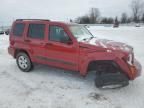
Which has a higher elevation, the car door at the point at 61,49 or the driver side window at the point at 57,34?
the driver side window at the point at 57,34

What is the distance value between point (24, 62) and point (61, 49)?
71.9 inches

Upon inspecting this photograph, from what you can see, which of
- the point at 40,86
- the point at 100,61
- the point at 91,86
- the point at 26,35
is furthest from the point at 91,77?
the point at 26,35

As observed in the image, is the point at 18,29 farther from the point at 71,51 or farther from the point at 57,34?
the point at 71,51

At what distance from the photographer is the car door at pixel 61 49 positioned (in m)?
5.74

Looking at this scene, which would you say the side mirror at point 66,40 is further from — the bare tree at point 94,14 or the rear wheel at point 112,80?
the bare tree at point 94,14

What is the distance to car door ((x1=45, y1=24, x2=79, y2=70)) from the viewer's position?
574 cm

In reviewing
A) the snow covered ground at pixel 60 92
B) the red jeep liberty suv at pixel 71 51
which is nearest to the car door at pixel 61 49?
the red jeep liberty suv at pixel 71 51

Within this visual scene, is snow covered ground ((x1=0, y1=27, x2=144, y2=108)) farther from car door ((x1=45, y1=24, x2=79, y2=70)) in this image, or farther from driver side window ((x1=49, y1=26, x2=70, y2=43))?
driver side window ((x1=49, y1=26, x2=70, y2=43))

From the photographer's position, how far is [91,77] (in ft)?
21.0

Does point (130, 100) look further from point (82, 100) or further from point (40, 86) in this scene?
point (40, 86)

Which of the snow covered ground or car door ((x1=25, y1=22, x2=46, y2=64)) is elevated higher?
car door ((x1=25, y1=22, x2=46, y2=64))

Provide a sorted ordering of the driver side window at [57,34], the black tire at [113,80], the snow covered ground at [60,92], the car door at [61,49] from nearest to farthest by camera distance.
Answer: the snow covered ground at [60,92], the black tire at [113,80], the car door at [61,49], the driver side window at [57,34]

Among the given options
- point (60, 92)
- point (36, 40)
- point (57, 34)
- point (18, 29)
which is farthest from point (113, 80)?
point (18, 29)

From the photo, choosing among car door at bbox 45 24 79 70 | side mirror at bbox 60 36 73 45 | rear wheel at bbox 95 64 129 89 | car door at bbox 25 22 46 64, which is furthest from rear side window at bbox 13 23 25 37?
rear wheel at bbox 95 64 129 89
